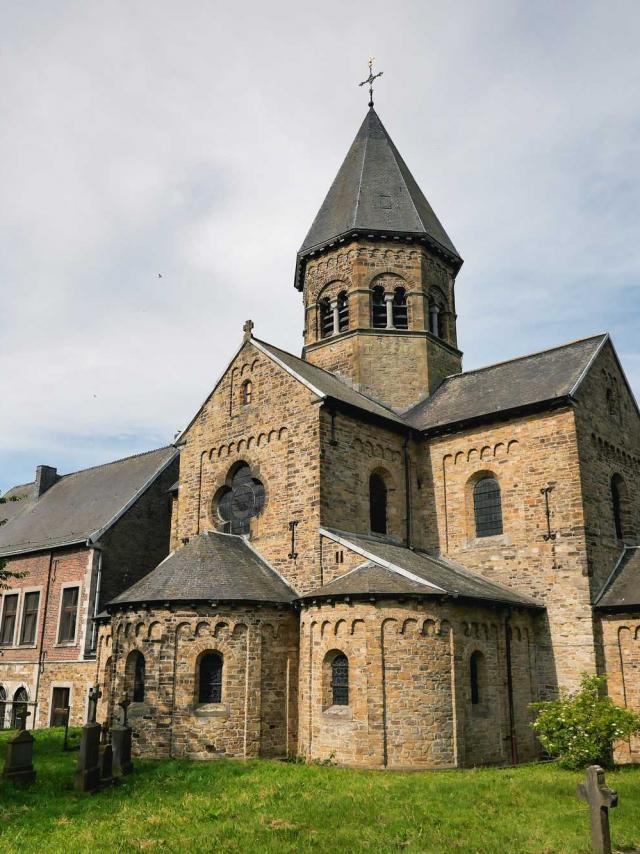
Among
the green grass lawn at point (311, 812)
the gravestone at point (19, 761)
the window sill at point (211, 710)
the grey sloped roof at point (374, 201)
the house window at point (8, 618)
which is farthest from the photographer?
the house window at point (8, 618)

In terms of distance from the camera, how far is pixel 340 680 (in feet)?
57.8

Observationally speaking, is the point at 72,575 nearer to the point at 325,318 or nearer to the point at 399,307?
the point at 325,318

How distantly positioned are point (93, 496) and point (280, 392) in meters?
12.9

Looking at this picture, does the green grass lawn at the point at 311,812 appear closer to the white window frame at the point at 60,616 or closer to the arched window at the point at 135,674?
the arched window at the point at 135,674

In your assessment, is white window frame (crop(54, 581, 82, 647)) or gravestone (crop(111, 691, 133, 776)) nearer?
gravestone (crop(111, 691, 133, 776))

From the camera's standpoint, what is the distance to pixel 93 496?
104 ft

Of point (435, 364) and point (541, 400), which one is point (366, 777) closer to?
point (541, 400)

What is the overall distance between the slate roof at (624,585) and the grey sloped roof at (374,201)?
47.5 ft

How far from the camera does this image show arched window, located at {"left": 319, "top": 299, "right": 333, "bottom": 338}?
2942cm

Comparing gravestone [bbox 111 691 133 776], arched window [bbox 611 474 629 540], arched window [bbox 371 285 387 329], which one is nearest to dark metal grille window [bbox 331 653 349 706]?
gravestone [bbox 111 691 133 776]

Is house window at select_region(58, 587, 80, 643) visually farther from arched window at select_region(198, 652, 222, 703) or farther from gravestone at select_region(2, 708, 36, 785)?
gravestone at select_region(2, 708, 36, 785)

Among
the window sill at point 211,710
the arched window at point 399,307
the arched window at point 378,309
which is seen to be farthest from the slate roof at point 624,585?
the arched window at point 378,309

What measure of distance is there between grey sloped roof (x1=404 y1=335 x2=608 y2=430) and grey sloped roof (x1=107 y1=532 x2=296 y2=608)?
7.55 m

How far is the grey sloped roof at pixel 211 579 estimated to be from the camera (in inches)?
745
